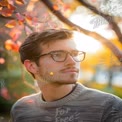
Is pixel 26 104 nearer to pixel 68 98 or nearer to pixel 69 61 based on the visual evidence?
pixel 68 98

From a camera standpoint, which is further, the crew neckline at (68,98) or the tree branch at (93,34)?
the tree branch at (93,34)

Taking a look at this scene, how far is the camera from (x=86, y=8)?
2871 mm

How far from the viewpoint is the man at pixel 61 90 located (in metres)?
2.11

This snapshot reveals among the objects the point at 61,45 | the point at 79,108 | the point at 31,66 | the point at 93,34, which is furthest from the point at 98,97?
the point at 93,34

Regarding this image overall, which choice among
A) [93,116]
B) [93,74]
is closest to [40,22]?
[93,116]

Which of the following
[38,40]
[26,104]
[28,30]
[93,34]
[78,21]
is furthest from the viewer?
[28,30]

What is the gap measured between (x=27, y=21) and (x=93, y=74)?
14.4 ft

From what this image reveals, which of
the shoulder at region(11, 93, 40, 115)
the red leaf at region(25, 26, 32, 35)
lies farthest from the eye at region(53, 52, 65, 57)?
the red leaf at region(25, 26, 32, 35)

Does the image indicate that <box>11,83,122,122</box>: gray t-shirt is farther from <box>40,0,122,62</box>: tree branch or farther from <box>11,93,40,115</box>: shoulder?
<box>40,0,122,62</box>: tree branch

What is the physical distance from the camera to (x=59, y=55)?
2.15 meters

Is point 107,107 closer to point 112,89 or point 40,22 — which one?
point 40,22

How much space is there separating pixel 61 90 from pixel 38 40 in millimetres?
363

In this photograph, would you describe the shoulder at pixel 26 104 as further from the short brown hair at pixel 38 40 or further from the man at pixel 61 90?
the short brown hair at pixel 38 40

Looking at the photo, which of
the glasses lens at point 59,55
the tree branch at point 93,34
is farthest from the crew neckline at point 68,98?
the tree branch at point 93,34
